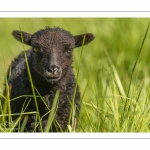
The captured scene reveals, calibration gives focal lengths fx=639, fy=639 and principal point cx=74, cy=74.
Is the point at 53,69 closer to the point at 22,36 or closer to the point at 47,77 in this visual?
the point at 47,77

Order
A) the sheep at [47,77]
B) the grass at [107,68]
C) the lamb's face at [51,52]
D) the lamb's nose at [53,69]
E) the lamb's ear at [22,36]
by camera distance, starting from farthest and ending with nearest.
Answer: the lamb's ear at [22,36], the sheep at [47,77], the lamb's face at [51,52], the lamb's nose at [53,69], the grass at [107,68]

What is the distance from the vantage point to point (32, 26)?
9789 mm

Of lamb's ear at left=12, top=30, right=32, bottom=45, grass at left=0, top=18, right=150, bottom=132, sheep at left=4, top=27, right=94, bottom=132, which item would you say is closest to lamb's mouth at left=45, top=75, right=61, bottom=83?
sheep at left=4, top=27, right=94, bottom=132

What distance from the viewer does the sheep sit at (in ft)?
25.0

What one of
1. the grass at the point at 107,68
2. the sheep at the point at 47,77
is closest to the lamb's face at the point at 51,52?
the sheep at the point at 47,77

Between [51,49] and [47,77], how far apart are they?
15.0 inches

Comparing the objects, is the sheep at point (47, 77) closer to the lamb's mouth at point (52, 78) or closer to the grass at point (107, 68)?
the lamb's mouth at point (52, 78)

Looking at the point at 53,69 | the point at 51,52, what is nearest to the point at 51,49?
the point at 51,52

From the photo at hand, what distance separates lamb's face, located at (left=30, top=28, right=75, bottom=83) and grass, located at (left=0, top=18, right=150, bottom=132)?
9.2 inches

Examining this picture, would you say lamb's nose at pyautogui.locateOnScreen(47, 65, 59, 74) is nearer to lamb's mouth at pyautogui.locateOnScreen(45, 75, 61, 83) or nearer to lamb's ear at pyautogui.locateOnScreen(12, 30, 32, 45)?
lamb's mouth at pyautogui.locateOnScreen(45, 75, 61, 83)

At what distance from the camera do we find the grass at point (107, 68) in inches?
274
